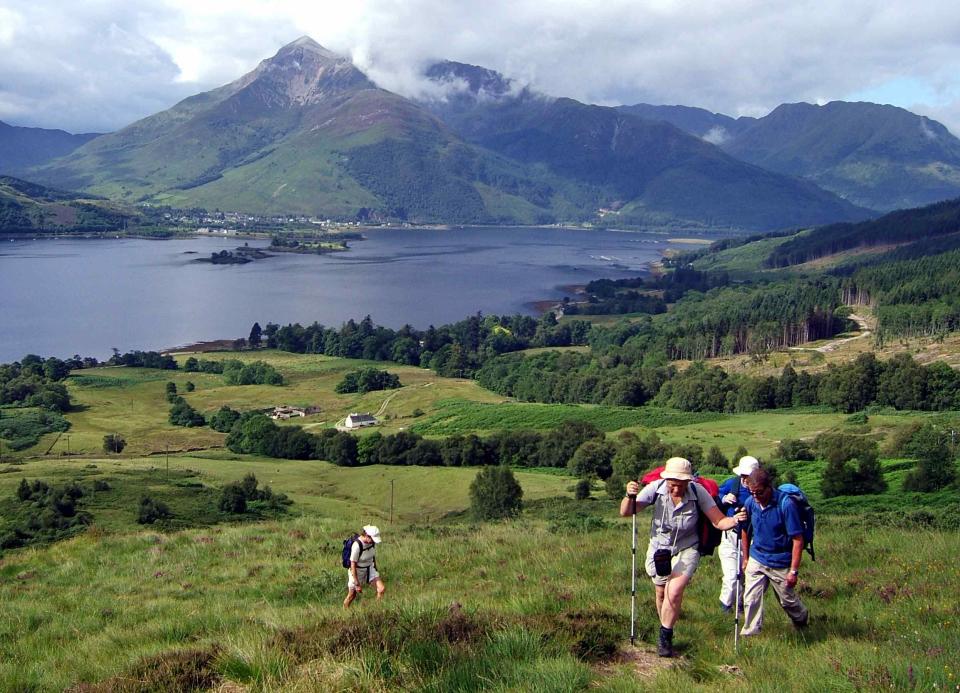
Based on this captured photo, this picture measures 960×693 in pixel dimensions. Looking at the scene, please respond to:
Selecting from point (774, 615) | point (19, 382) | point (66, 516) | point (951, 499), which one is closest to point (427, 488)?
point (66, 516)

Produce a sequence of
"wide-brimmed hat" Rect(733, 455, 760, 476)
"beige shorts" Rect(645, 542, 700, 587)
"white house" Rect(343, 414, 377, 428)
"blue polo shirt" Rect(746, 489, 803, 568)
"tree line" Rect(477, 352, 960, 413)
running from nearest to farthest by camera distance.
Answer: "beige shorts" Rect(645, 542, 700, 587) < "blue polo shirt" Rect(746, 489, 803, 568) < "wide-brimmed hat" Rect(733, 455, 760, 476) < "tree line" Rect(477, 352, 960, 413) < "white house" Rect(343, 414, 377, 428)

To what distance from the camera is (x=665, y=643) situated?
8.24 meters

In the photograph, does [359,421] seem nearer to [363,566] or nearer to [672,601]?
[363,566]

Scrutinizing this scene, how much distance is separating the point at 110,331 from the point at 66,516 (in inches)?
4786

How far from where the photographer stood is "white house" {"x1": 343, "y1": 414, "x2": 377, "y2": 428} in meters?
81.8

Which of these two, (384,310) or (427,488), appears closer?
(427,488)

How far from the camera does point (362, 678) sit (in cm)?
691

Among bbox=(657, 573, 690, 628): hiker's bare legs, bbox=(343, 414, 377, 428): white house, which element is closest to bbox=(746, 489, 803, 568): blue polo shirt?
bbox=(657, 573, 690, 628): hiker's bare legs

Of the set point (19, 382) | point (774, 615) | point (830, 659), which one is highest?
point (830, 659)

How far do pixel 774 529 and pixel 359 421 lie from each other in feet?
246

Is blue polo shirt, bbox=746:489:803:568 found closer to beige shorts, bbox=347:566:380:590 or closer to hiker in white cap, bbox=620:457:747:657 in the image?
hiker in white cap, bbox=620:457:747:657

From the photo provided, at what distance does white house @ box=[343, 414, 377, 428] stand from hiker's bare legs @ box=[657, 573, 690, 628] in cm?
7427

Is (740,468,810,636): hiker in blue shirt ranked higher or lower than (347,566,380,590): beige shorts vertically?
higher

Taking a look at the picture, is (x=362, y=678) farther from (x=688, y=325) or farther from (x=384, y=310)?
(x=384, y=310)
